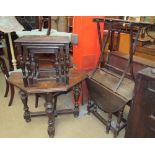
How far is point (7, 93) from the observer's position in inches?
113

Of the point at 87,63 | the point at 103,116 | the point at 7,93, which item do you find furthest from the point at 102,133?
the point at 7,93

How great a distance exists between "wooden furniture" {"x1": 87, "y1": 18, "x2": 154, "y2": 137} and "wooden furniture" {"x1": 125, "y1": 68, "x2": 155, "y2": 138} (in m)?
0.12

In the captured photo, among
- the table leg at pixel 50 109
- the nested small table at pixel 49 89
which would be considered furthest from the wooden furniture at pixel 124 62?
the table leg at pixel 50 109

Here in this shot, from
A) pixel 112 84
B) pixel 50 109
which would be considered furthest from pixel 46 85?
pixel 112 84

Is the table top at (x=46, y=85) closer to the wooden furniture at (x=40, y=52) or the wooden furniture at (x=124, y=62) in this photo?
the wooden furniture at (x=40, y=52)

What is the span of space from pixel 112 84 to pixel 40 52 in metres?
0.85

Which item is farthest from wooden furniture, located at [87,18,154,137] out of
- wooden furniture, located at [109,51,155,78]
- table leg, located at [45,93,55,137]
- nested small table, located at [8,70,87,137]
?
table leg, located at [45,93,55,137]

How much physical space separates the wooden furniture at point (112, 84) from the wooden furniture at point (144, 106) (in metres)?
0.12

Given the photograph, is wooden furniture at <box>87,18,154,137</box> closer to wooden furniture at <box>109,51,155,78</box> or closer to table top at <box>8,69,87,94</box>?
wooden furniture at <box>109,51,155,78</box>

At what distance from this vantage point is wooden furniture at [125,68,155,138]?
56.4 inches

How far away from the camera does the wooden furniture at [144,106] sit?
1432mm

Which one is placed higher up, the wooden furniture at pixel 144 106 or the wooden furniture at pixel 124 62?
the wooden furniture at pixel 124 62

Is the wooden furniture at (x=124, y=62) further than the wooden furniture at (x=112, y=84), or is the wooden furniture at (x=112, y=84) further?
the wooden furniture at (x=124, y=62)

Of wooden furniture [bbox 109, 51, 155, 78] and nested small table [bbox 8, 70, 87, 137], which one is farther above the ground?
wooden furniture [bbox 109, 51, 155, 78]
